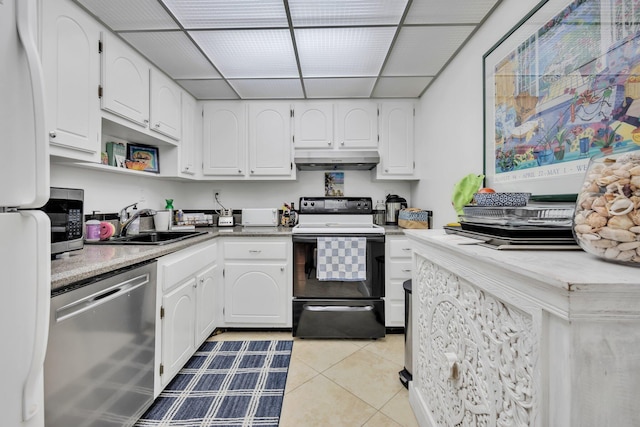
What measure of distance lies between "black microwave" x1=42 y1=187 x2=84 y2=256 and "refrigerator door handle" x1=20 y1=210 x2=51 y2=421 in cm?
61

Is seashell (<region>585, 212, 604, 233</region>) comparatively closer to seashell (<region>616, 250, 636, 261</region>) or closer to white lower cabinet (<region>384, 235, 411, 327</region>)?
seashell (<region>616, 250, 636, 261</region>)

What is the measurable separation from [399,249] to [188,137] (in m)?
2.25

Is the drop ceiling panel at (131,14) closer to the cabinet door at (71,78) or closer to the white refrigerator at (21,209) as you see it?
the cabinet door at (71,78)

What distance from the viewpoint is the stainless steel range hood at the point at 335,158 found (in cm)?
257

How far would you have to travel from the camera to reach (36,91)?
0.61 metres

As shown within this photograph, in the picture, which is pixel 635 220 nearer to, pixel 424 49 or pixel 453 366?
pixel 453 366

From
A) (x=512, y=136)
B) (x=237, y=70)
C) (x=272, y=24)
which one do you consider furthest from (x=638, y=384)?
(x=237, y=70)

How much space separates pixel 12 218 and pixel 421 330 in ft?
4.96

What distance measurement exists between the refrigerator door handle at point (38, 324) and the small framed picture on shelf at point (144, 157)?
5.61 feet

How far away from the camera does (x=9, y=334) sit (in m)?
0.59

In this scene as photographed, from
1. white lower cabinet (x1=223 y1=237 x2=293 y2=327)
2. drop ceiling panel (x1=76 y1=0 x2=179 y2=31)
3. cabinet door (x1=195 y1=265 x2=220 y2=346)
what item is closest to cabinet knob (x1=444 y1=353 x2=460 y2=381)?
white lower cabinet (x1=223 y1=237 x2=293 y2=327)

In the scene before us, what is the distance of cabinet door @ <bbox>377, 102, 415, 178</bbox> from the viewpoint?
270cm

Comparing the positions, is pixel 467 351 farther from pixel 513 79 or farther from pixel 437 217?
pixel 437 217

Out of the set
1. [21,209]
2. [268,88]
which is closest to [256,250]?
[268,88]
